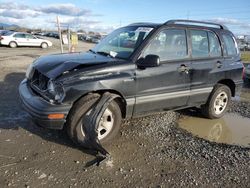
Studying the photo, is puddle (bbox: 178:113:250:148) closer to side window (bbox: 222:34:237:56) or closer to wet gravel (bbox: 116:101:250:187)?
wet gravel (bbox: 116:101:250:187)

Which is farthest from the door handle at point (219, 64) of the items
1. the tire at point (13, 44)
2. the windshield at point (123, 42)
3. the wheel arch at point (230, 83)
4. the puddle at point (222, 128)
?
the tire at point (13, 44)

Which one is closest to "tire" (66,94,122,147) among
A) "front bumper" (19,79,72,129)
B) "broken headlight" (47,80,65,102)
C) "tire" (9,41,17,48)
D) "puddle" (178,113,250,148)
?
"front bumper" (19,79,72,129)

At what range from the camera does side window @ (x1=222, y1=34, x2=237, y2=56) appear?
6605 mm

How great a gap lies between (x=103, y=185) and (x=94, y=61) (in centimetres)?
197

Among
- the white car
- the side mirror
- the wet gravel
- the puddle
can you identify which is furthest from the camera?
the white car

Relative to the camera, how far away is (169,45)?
5.54 metres

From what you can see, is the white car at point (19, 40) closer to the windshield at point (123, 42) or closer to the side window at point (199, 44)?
the windshield at point (123, 42)

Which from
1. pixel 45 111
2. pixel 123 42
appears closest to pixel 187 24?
pixel 123 42

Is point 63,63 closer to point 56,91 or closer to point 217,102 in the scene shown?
point 56,91

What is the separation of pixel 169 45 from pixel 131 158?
84.4 inches

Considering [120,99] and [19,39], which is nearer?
[120,99]

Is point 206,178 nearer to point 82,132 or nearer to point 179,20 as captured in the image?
point 82,132

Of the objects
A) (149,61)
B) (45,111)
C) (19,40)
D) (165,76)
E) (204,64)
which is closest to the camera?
(45,111)

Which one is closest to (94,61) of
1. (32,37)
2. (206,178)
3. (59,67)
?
(59,67)
